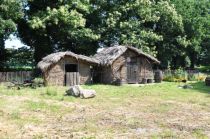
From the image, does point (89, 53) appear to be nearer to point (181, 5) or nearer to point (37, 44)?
point (37, 44)

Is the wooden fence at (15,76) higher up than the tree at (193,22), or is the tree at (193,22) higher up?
the tree at (193,22)

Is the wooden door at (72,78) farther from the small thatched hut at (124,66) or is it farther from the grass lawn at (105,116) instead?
the grass lawn at (105,116)

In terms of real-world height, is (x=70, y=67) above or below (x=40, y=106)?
above

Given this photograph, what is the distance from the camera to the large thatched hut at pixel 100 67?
Answer: 34541mm

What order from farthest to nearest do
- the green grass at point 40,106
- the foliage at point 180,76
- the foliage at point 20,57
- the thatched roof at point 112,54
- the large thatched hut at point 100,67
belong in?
the foliage at point 20,57 → the foliage at point 180,76 → the thatched roof at point 112,54 → the large thatched hut at point 100,67 → the green grass at point 40,106

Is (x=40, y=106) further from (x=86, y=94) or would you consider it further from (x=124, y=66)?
(x=124, y=66)

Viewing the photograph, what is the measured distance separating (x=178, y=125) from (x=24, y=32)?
104ft

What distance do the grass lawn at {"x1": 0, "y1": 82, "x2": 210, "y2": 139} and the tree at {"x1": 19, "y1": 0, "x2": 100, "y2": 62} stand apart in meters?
15.5

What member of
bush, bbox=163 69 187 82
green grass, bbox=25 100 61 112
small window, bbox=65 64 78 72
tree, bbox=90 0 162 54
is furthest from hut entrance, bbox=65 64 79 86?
green grass, bbox=25 100 61 112

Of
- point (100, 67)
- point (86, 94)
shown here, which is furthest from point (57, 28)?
point (86, 94)

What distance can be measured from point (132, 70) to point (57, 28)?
10317mm

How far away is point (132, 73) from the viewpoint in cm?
3812

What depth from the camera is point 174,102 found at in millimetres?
23188

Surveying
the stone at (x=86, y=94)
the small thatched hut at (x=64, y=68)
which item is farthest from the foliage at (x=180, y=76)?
the stone at (x=86, y=94)
